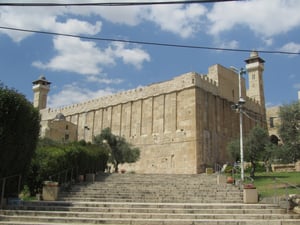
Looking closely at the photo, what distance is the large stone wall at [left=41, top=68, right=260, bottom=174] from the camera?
36.7 meters

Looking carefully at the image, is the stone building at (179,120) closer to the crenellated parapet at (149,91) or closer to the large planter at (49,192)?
the crenellated parapet at (149,91)

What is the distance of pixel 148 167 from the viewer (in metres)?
39.3

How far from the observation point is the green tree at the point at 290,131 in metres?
19.7

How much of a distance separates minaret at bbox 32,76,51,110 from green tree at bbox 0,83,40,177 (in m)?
54.2

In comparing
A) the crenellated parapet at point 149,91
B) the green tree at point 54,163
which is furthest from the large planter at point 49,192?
the crenellated parapet at point 149,91

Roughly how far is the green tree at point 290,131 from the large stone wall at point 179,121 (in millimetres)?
15232

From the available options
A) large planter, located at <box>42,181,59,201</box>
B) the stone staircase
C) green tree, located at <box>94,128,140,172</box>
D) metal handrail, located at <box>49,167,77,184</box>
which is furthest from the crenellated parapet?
large planter, located at <box>42,181,59,201</box>

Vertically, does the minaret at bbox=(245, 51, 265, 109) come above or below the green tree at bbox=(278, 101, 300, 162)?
above

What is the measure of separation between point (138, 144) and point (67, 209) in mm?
29549

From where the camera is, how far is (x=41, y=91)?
6575 cm

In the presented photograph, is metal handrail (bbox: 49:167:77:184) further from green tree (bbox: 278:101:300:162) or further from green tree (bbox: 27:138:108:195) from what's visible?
green tree (bbox: 278:101:300:162)

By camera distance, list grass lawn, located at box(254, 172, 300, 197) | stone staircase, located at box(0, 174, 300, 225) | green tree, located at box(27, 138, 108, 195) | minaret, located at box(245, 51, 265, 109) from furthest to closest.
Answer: minaret, located at box(245, 51, 265, 109) < green tree, located at box(27, 138, 108, 195) < grass lawn, located at box(254, 172, 300, 197) < stone staircase, located at box(0, 174, 300, 225)

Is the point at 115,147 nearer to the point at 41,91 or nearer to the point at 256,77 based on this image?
the point at 256,77

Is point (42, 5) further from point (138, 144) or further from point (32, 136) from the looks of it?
point (138, 144)
